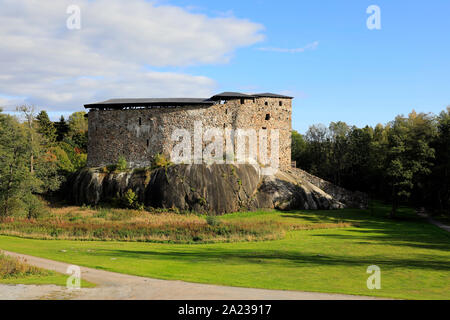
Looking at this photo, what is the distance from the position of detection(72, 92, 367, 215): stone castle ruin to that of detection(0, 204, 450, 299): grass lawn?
13639 mm

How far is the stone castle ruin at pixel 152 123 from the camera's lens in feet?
152

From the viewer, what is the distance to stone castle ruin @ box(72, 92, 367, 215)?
42.7 meters

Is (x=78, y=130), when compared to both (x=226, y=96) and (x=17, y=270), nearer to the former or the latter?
(x=226, y=96)

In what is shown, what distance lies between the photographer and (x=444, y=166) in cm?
4381

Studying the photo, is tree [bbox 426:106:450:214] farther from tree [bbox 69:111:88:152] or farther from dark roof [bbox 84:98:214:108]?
tree [bbox 69:111:88:152]

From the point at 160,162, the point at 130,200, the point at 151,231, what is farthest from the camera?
the point at 160,162

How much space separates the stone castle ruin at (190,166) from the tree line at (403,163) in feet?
24.1

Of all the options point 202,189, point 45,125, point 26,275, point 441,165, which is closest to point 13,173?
point 202,189

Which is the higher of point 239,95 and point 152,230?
point 239,95

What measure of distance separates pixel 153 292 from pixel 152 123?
116 feet

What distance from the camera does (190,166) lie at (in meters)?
43.7

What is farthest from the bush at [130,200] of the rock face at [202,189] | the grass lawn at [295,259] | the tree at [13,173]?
the grass lawn at [295,259]

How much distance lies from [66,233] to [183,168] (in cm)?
1725

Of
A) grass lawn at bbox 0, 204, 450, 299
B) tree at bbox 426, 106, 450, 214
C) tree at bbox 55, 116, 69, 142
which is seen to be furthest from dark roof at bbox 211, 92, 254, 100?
tree at bbox 55, 116, 69, 142
